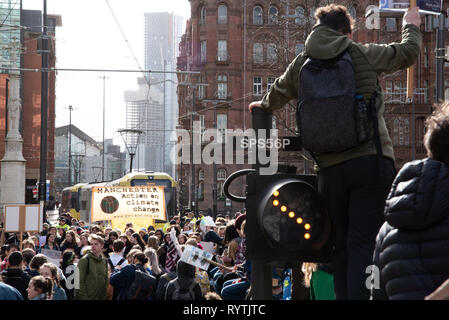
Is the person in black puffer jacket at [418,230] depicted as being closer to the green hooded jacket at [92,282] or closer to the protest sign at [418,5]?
the green hooded jacket at [92,282]

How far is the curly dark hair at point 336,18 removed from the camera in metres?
3.38

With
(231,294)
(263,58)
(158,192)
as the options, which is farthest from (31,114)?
(231,294)

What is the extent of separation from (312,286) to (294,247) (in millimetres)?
570

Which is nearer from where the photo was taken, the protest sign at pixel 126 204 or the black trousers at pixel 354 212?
the black trousers at pixel 354 212

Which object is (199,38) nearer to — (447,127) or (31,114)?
(31,114)

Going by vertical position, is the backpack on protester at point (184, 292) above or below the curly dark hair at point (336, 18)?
below

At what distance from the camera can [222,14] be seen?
70688mm

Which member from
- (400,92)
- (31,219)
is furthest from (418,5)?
(400,92)

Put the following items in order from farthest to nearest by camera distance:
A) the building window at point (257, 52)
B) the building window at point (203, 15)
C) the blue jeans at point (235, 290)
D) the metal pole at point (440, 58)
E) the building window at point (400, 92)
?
the building window at point (203, 15) → the building window at point (257, 52) → the building window at point (400, 92) → the metal pole at point (440, 58) → the blue jeans at point (235, 290)

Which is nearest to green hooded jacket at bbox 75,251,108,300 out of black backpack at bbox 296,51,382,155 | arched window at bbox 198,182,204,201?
black backpack at bbox 296,51,382,155

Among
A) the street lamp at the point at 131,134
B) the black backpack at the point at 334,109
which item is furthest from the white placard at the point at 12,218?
the street lamp at the point at 131,134

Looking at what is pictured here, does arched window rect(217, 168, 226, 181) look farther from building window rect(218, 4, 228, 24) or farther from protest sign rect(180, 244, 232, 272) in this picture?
protest sign rect(180, 244, 232, 272)

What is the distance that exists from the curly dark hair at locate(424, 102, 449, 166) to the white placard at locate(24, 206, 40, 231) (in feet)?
50.7

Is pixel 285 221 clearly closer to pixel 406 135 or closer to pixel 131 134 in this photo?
pixel 131 134
